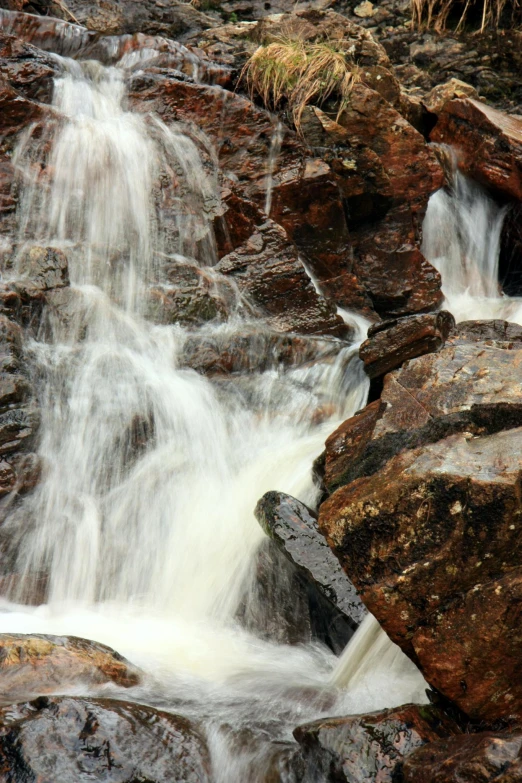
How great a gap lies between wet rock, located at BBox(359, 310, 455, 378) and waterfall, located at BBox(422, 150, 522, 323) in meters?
2.85

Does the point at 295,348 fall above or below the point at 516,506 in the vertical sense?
below

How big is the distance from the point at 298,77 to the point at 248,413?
4.22 metres

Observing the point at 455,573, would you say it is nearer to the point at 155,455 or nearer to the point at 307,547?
the point at 307,547

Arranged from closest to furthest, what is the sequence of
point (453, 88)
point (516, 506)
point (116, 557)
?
point (516, 506) → point (116, 557) → point (453, 88)

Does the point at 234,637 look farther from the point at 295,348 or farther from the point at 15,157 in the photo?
the point at 15,157

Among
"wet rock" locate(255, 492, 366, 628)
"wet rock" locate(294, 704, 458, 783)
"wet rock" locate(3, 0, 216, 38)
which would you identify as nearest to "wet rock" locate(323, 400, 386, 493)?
"wet rock" locate(255, 492, 366, 628)

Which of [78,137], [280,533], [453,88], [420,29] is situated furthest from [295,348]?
[420,29]

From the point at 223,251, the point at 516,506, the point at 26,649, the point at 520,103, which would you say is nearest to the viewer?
the point at 516,506

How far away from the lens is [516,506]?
2.79 metres

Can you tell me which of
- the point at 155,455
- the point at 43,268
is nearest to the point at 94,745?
the point at 155,455

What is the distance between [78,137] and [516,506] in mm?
5738

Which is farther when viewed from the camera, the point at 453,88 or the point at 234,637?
the point at 453,88

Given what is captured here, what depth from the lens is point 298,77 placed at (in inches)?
312

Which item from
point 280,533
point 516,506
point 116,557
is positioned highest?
point 516,506
